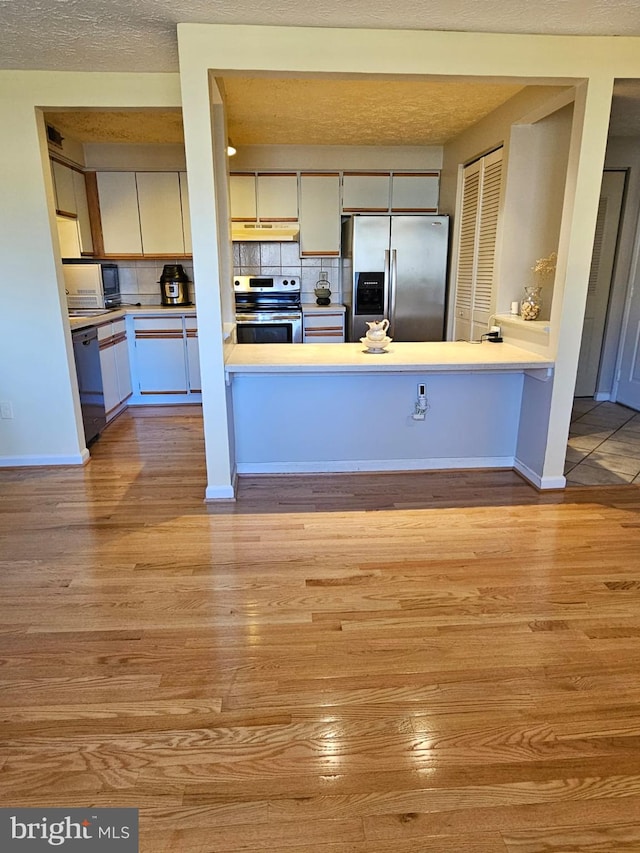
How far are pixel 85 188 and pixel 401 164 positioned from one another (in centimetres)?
313

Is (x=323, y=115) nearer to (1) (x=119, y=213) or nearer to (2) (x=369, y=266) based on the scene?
(2) (x=369, y=266)

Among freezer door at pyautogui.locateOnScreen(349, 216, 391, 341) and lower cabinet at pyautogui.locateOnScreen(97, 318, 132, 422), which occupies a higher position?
freezer door at pyautogui.locateOnScreen(349, 216, 391, 341)

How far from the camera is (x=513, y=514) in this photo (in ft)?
9.50

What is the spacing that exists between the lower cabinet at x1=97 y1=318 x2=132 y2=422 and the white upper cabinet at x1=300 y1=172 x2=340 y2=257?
2076 mm

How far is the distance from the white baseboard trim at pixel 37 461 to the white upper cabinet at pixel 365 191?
361 centimetres

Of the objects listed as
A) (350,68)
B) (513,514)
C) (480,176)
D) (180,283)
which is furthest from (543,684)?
(180,283)

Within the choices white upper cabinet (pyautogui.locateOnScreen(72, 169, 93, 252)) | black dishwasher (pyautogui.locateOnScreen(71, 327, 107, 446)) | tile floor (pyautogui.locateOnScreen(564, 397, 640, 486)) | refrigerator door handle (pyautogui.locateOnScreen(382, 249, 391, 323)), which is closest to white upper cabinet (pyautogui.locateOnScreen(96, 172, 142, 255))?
white upper cabinet (pyautogui.locateOnScreen(72, 169, 93, 252))

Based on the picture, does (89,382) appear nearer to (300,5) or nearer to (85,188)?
(85,188)

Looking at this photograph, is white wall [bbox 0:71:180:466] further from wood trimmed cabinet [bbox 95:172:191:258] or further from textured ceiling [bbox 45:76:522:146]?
wood trimmed cabinet [bbox 95:172:191:258]

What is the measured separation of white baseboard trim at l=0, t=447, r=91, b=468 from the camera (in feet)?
11.9

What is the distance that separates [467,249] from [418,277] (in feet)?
1.89

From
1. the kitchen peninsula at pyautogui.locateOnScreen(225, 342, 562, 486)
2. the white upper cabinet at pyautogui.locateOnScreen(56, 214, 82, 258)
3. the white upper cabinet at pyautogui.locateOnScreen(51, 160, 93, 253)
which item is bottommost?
the kitchen peninsula at pyautogui.locateOnScreen(225, 342, 562, 486)

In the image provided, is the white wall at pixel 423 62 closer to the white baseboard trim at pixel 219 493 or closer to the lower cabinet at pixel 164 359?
the white baseboard trim at pixel 219 493

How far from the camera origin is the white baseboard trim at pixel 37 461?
11.9 feet
